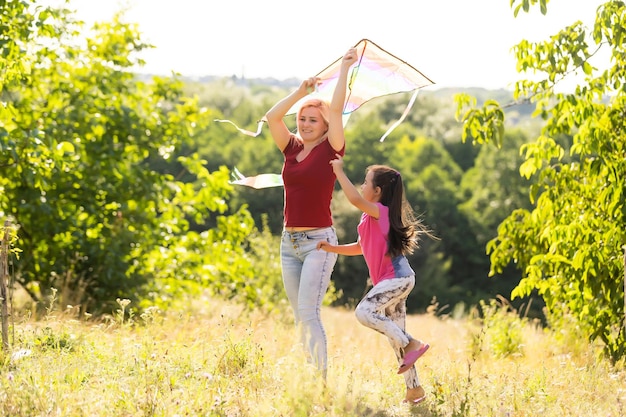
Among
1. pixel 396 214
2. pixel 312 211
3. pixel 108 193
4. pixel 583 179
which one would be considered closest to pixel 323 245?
pixel 312 211

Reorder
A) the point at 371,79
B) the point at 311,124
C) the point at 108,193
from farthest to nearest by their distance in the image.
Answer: the point at 108,193 → the point at 371,79 → the point at 311,124

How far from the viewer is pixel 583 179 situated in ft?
24.8

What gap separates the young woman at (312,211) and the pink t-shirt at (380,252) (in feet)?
0.67

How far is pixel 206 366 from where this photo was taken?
535 cm

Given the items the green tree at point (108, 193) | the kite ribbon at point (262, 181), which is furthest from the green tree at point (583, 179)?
the green tree at point (108, 193)

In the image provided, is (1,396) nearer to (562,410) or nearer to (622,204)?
(562,410)

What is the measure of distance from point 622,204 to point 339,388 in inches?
126

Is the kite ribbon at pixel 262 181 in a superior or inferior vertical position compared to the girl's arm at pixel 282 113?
inferior

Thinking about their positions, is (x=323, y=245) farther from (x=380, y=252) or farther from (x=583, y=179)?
(x=583, y=179)

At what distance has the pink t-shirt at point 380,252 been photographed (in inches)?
188

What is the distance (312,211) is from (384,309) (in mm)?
691

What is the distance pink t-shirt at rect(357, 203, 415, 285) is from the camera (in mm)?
4781

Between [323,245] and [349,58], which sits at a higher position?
[349,58]

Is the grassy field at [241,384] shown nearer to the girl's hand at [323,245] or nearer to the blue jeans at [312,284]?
the blue jeans at [312,284]
